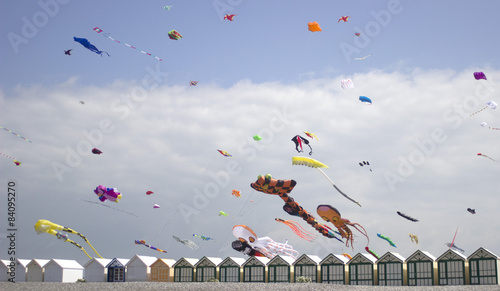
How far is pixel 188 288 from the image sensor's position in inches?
1793

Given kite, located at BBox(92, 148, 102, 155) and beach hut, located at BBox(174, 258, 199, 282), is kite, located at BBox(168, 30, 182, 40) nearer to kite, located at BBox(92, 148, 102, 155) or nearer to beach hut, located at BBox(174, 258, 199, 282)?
kite, located at BBox(92, 148, 102, 155)

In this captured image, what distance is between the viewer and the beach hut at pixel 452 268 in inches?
1925

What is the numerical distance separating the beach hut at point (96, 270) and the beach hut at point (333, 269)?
2397cm

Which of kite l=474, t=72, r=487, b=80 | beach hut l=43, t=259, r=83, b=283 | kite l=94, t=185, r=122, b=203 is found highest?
kite l=474, t=72, r=487, b=80

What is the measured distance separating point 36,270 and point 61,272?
3.82m

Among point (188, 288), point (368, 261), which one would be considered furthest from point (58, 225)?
point (368, 261)

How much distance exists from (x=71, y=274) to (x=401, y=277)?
3624 centimetres

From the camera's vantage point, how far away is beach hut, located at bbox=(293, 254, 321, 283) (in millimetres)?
55031

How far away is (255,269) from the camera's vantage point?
57500 mm

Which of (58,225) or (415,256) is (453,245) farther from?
(58,225)

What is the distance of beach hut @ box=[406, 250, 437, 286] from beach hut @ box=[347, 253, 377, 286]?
3.23m

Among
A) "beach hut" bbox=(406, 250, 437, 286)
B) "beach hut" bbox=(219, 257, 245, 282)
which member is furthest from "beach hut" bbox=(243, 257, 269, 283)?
"beach hut" bbox=(406, 250, 437, 286)

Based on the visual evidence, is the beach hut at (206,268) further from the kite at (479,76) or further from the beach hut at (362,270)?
the kite at (479,76)

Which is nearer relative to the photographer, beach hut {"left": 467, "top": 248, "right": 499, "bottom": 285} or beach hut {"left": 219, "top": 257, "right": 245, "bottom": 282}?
beach hut {"left": 467, "top": 248, "right": 499, "bottom": 285}
